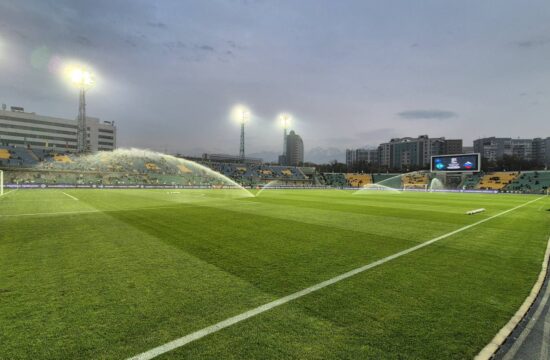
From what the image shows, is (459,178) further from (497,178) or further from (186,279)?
(186,279)

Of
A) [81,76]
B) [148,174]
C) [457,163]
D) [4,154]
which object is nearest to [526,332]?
[81,76]

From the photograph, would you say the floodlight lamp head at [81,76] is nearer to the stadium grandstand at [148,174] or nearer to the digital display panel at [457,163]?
the stadium grandstand at [148,174]

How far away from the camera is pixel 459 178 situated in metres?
94.6

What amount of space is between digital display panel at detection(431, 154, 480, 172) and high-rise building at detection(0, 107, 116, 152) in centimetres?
11459

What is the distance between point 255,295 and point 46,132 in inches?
5258

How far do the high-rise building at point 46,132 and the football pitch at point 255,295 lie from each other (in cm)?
10593

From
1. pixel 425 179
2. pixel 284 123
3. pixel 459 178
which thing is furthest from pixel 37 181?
pixel 459 178

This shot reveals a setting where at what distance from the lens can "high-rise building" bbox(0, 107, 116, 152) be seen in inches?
3836

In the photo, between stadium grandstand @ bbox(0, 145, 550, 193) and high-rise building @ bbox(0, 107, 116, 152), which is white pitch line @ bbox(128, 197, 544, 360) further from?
high-rise building @ bbox(0, 107, 116, 152)

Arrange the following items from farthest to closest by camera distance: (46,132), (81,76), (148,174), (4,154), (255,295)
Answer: (46,132) → (148,174) → (4,154) → (81,76) → (255,295)

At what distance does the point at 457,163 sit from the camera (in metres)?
70.0

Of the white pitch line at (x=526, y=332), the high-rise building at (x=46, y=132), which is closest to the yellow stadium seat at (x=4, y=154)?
the high-rise building at (x=46, y=132)

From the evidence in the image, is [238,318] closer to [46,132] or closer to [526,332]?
[526,332]

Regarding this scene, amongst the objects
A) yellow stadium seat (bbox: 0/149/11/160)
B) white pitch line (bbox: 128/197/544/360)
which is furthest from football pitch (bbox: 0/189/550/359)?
yellow stadium seat (bbox: 0/149/11/160)
